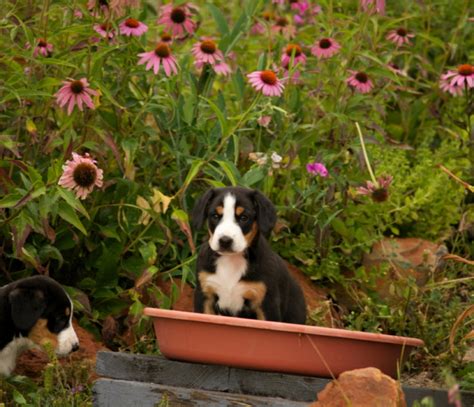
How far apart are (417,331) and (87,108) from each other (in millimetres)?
2316

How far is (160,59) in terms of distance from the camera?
6387 mm

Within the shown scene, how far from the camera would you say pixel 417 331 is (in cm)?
645

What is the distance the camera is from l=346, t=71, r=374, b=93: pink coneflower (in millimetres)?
6931

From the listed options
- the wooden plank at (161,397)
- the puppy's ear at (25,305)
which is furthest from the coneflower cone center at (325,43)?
the wooden plank at (161,397)

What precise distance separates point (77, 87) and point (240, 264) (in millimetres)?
1446

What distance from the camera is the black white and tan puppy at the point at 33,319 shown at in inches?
222

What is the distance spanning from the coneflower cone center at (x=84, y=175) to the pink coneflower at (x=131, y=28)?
3.29 ft

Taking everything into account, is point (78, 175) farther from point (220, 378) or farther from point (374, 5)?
point (374, 5)

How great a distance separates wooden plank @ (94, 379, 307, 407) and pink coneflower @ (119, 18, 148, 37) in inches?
84.6

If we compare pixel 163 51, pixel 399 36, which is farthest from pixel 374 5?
pixel 163 51

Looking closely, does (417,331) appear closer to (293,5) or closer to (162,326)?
(162,326)

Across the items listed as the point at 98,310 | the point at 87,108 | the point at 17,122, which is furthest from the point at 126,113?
the point at 98,310

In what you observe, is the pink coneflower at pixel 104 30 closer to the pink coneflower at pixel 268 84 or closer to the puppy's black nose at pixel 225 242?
the pink coneflower at pixel 268 84

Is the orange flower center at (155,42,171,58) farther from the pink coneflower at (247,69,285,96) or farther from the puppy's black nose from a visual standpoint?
the puppy's black nose
